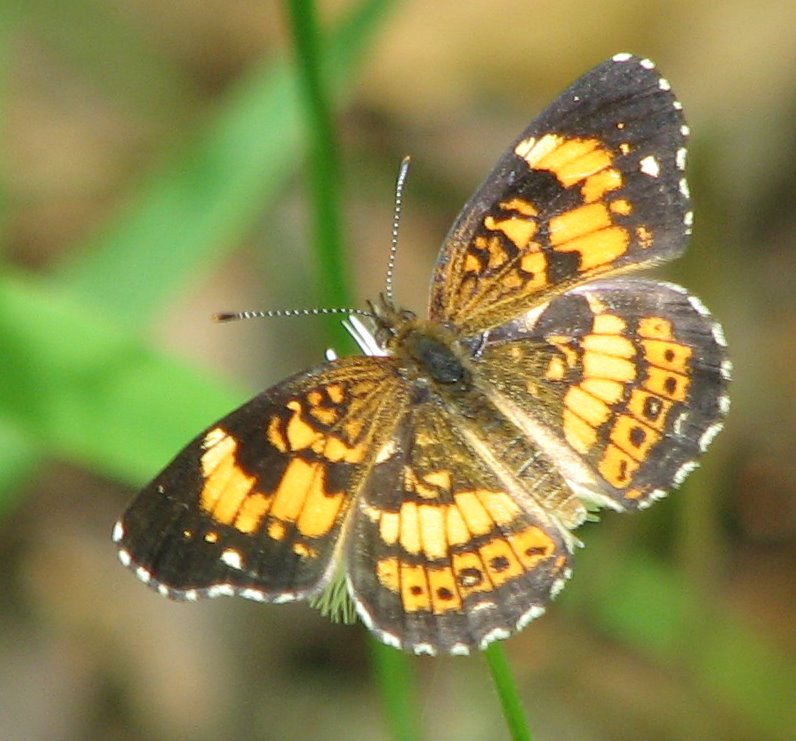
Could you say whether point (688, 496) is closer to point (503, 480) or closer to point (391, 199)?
point (503, 480)

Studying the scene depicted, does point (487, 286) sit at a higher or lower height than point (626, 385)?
higher

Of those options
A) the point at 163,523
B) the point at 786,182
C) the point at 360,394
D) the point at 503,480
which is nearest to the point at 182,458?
the point at 163,523

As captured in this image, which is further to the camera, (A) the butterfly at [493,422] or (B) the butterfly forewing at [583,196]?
(B) the butterfly forewing at [583,196]

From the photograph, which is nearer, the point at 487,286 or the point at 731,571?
the point at 487,286

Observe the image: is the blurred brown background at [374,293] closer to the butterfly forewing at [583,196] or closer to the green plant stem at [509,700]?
the butterfly forewing at [583,196]

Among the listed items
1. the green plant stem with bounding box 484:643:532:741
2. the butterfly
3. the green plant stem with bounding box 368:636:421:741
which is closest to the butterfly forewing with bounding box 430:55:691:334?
the butterfly

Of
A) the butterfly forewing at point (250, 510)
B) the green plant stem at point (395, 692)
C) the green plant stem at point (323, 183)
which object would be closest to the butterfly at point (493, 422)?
the butterfly forewing at point (250, 510)
